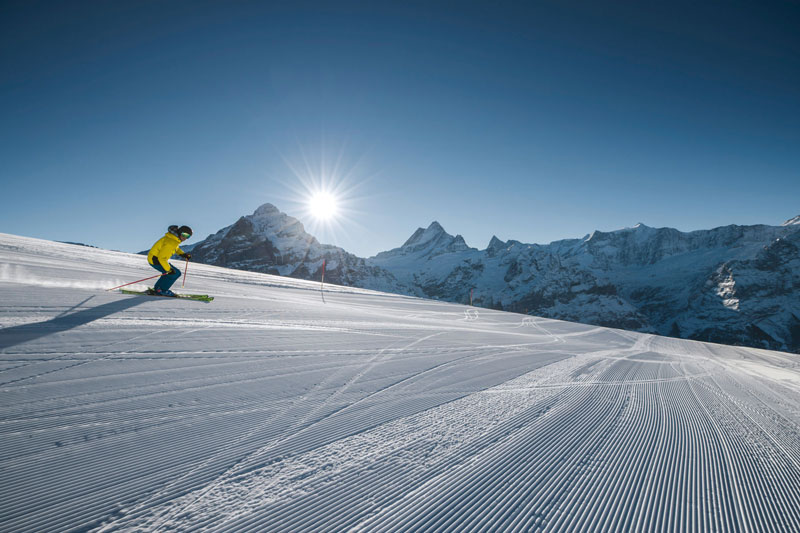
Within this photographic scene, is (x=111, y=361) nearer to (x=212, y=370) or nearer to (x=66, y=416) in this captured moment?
(x=212, y=370)

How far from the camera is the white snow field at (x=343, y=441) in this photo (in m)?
2.17

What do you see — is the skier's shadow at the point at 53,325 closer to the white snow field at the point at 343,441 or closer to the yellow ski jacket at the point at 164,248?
the white snow field at the point at 343,441

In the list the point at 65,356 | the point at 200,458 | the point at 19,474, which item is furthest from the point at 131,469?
the point at 65,356

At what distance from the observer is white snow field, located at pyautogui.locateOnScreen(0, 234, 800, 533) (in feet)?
7.13

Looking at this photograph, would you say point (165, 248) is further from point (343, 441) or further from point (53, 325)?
point (343, 441)

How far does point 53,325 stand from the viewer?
16.8 ft

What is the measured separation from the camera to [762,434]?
4.21 m

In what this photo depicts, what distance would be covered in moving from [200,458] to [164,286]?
8.87 metres

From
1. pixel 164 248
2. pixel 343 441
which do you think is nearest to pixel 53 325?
pixel 164 248

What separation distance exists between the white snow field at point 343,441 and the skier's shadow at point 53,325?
0.04 meters

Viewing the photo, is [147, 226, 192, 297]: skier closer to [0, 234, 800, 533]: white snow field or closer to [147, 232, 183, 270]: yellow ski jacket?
[147, 232, 183, 270]: yellow ski jacket

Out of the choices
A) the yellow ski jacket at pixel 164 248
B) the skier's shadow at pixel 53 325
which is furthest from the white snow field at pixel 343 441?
the yellow ski jacket at pixel 164 248

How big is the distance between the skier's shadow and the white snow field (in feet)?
0.14

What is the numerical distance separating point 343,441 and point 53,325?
563 cm
